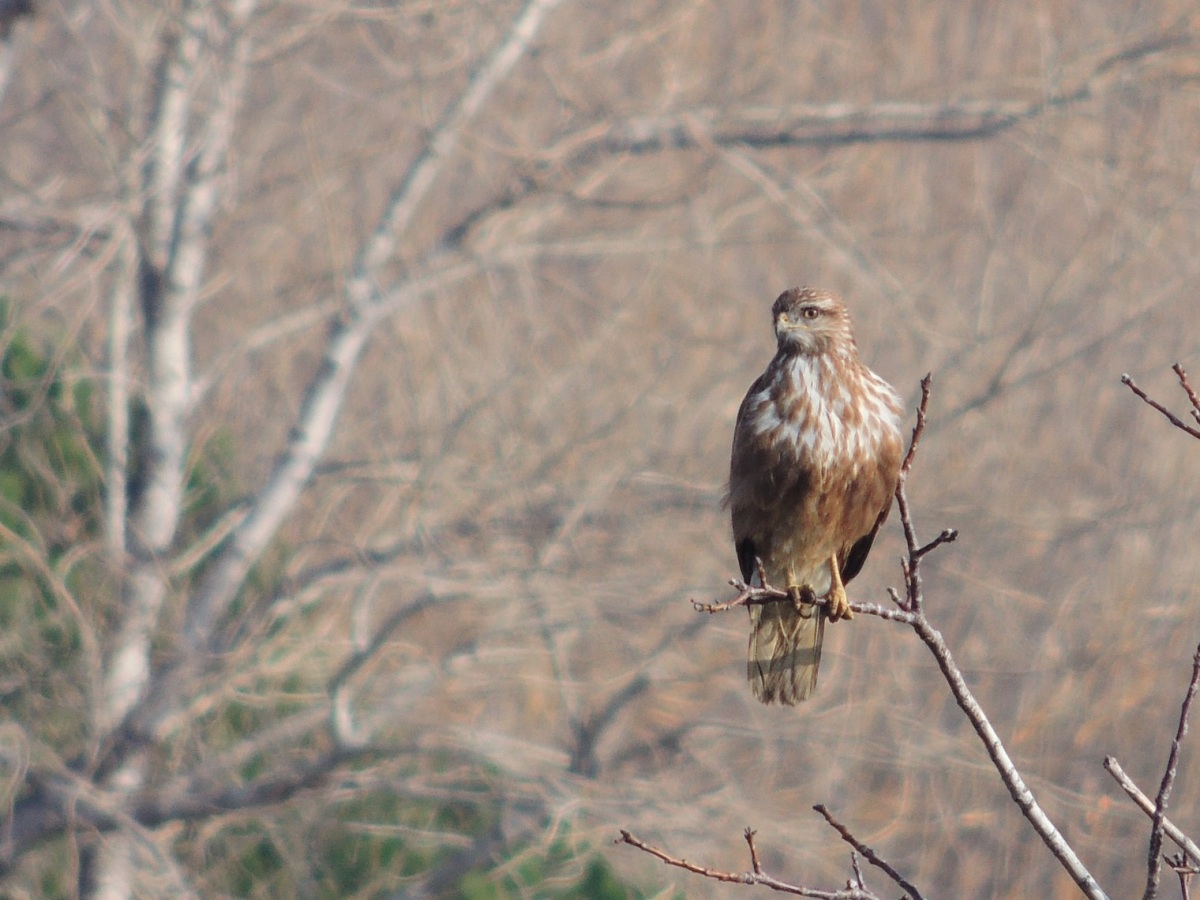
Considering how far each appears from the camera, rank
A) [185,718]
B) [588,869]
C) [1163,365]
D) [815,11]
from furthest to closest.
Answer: [1163,365] → [588,869] → [815,11] → [185,718]

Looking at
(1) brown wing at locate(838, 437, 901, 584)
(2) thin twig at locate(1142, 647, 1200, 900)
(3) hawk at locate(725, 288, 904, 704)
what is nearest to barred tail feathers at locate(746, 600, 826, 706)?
(3) hawk at locate(725, 288, 904, 704)

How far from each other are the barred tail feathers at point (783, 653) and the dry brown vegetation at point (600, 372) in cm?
331

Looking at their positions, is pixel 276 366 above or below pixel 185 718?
above

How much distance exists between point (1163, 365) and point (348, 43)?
604cm

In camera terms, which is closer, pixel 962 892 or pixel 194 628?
pixel 194 628

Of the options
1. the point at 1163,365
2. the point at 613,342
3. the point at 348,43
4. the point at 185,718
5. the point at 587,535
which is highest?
the point at 1163,365

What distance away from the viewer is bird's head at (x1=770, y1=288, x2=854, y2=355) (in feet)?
13.4

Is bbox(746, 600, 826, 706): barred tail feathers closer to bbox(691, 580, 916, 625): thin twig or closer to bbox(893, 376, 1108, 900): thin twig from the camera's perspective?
bbox(691, 580, 916, 625): thin twig

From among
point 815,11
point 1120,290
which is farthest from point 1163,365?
point 815,11

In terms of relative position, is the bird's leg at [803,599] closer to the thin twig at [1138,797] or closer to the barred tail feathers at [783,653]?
the barred tail feathers at [783,653]

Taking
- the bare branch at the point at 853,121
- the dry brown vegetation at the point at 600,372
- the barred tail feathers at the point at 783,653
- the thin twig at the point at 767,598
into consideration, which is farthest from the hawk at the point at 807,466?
the bare branch at the point at 853,121

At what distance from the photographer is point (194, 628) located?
8359mm

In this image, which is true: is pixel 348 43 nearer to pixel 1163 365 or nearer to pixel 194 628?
pixel 194 628

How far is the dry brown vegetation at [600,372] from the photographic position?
25.8 ft
